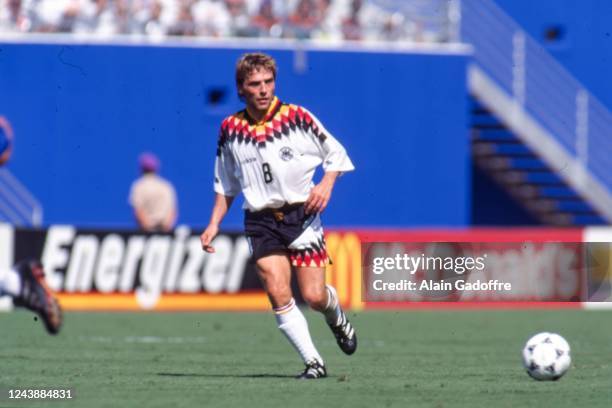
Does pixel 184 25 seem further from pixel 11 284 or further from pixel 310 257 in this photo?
pixel 11 284

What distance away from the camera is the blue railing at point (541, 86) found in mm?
27250

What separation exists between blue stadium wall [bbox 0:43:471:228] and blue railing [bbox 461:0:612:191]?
0.83 metres

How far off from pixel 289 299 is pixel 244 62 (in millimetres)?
1568

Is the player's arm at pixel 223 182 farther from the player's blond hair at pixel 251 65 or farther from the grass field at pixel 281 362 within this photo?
the grass field at pixel 281 362

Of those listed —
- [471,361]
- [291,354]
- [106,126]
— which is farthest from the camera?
[106,126]

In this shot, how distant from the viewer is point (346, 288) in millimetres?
20438

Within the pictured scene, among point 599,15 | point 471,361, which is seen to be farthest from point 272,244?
point 599,15

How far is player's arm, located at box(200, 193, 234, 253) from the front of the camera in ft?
32.8

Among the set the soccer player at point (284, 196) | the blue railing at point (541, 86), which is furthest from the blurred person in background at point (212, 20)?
the soccer player at point (284, 196)

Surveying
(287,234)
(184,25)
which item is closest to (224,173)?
(287,234)

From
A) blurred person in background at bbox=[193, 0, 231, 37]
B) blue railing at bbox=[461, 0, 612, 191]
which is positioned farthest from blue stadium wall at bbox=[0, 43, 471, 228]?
blue railing at bbox=[461, 0, 612, 191]

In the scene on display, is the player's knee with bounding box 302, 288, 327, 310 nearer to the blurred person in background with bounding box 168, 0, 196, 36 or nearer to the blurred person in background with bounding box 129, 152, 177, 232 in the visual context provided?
the blurred person in background with bounding box 129, 152, 177, 232

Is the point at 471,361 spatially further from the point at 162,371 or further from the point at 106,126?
the point at 106,126

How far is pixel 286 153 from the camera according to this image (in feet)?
32.8
